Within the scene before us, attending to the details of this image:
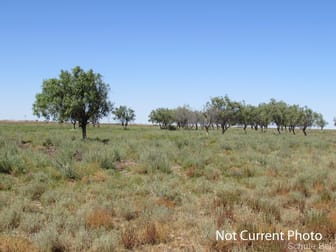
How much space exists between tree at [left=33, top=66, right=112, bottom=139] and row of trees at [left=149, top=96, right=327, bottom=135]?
32.0 meters

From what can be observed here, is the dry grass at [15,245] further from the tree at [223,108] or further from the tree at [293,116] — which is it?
the tree at [293,116]

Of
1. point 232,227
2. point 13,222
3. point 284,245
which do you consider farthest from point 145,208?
point 284,245

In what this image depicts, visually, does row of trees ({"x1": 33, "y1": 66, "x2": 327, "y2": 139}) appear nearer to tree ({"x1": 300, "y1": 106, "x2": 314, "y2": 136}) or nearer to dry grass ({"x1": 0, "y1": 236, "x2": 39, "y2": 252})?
tree ({"x1": 300, "y1": 106, "x2": 314, "y2": 136})

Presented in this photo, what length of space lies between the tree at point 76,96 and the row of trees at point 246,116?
32.0 meters

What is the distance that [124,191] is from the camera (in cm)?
869

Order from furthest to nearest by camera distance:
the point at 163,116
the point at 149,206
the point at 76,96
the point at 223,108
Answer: the point at 163,116 → the point at 223,108 → the point at 76,96 → the point at 149,206

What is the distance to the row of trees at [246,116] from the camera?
54.7m

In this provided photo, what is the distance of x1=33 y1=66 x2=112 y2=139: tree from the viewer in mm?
24656

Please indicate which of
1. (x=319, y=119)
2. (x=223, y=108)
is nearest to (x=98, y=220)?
(x=223, y=108)

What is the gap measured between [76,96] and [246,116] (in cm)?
5236

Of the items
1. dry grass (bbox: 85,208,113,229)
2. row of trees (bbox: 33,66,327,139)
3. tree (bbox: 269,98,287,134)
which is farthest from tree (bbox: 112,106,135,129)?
dry grass (bbox: 85,208,113,229)

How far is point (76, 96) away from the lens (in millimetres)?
24797

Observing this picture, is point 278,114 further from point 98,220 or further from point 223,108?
point 98,220

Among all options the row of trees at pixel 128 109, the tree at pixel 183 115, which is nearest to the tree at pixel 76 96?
the row of trees at pixel 128 109
